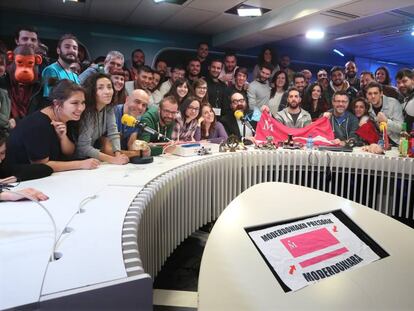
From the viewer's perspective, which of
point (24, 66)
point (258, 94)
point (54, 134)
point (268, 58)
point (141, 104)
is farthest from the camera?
point (268, 58)

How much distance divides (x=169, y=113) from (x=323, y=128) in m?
1.78

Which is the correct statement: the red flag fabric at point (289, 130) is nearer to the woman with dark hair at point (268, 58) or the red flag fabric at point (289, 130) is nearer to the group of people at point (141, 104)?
the group of people at point (141, 104)

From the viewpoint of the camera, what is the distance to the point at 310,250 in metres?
1.14

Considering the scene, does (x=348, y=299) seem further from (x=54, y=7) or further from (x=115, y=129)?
(x=54, y=7)

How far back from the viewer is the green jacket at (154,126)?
2854 millimetres

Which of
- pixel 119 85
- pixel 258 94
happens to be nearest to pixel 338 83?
pixel 258 94

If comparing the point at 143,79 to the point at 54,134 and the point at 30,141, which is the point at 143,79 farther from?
the point at 30,141

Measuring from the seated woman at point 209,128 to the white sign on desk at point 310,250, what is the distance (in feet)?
7.72

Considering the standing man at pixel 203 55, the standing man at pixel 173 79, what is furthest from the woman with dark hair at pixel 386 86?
the standing man at pixel 173 79

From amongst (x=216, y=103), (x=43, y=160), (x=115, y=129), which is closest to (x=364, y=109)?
(x=216, y=103)

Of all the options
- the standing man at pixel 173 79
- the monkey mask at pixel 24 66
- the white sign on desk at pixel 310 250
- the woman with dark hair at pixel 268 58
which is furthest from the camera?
the woman with dark hair at pixel 268 58

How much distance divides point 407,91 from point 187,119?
8.77ft

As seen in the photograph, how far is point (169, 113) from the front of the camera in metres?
3.19

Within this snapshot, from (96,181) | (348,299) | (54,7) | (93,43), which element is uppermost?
(54,7)
